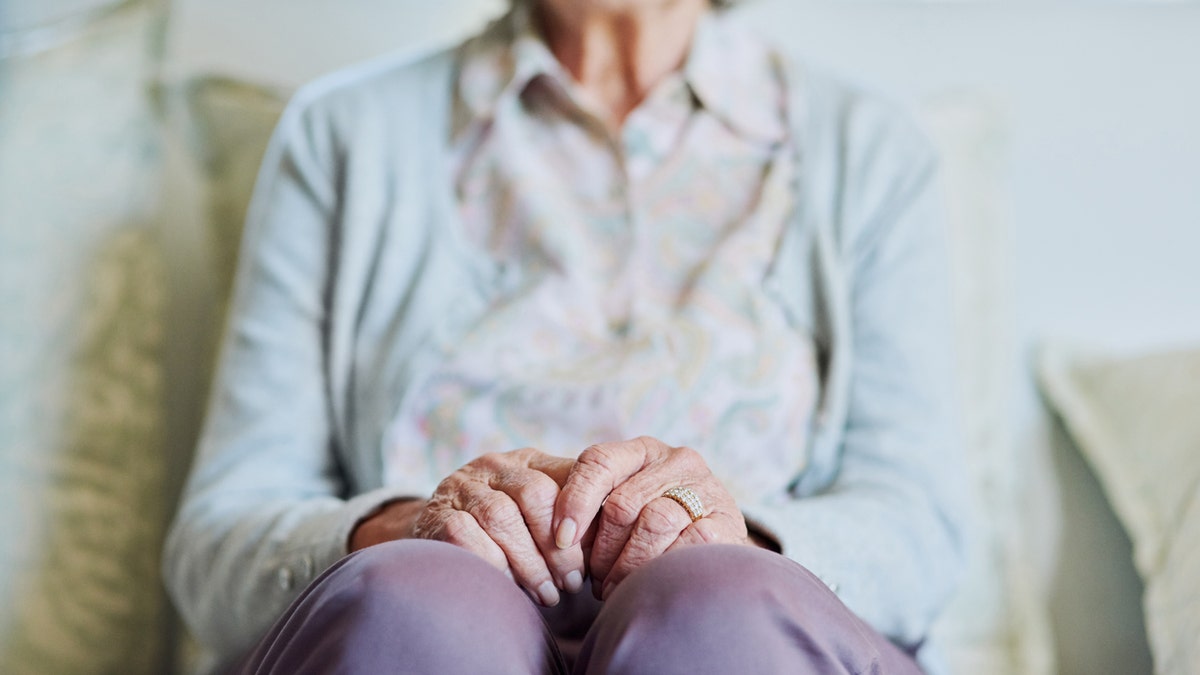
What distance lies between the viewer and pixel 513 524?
A: 0.64m

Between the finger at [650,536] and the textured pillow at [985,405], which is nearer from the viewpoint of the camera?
the finger at [650,536]

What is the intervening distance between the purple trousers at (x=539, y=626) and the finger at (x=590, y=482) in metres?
0.08

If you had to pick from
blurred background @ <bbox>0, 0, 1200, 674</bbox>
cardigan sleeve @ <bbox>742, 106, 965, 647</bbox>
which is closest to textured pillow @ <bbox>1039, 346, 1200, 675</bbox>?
blurred background @ <bbox>0, 0, 1200, 674</bbox>

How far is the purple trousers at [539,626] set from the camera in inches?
19.9

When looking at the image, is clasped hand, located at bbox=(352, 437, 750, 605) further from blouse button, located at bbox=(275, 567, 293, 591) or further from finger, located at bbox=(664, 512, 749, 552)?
blouse button, located at bbox=(275, 567, 293, 591)

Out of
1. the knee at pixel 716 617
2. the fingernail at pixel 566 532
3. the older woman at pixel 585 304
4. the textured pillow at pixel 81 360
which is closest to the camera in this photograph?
the knee at pixel 716 617

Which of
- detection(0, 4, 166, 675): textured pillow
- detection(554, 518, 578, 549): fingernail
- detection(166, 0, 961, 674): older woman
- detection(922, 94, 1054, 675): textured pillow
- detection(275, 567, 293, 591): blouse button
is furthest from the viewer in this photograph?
detection(922, 94, 1054, 675): textured pillow

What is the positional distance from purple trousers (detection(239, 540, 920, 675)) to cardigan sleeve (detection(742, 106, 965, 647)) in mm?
212

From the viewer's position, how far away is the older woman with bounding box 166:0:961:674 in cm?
87

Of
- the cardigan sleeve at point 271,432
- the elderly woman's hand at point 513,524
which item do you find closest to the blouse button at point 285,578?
the cardigan sleeve at point 271,432

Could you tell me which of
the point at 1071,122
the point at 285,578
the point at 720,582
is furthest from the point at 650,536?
the point at 1071,122

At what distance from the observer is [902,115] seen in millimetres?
1049

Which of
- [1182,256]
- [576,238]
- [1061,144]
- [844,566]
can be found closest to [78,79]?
[576,238]

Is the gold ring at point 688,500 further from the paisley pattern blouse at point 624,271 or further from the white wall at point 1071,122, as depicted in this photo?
the white wall at point 1071,122
